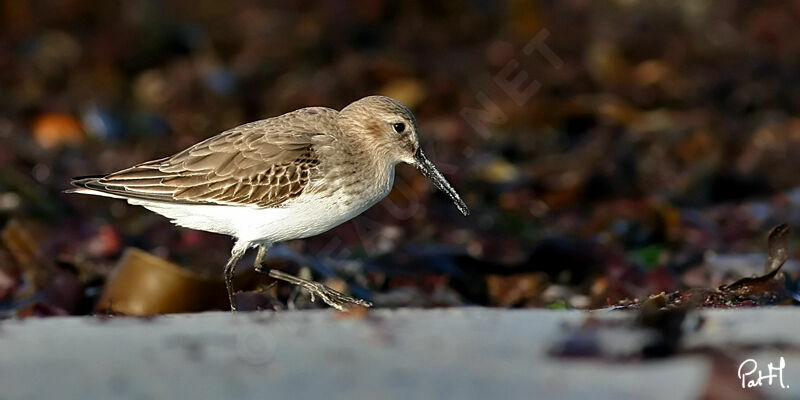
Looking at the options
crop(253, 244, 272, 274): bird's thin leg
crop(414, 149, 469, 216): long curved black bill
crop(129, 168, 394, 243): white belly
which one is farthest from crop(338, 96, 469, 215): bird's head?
crop(253, 244, 272, 274): bird's thin leg

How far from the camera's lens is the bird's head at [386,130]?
481cm

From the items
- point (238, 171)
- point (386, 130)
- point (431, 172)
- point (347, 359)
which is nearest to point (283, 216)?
point (238, 171)

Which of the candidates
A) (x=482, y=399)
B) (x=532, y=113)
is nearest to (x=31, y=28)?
(x=532, y=113)

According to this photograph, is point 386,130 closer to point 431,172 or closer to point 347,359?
point 431,172

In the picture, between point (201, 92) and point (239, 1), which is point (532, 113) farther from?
point (239, 1)

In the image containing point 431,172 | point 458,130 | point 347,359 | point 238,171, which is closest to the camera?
point 347,359

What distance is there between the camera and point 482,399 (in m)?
2.60

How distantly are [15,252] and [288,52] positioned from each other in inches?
195

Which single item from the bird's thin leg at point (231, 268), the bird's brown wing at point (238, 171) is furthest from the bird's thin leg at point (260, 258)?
the bird's brown wing at point (238, 171)

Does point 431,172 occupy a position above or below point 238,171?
above

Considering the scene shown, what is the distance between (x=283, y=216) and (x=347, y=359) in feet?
5.96
